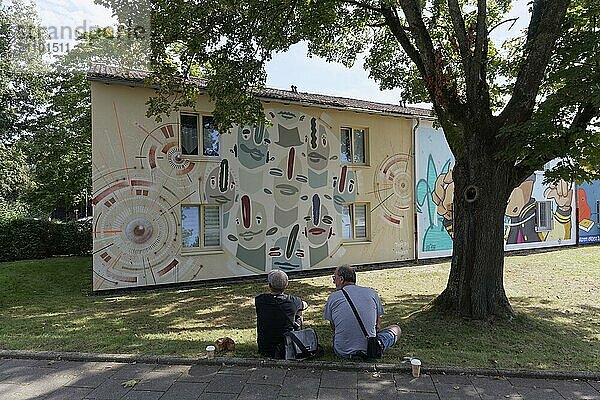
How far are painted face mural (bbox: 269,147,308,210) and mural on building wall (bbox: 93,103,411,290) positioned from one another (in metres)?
0.03

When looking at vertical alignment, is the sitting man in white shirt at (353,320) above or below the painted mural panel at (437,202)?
below

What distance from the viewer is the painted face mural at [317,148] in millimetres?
16031

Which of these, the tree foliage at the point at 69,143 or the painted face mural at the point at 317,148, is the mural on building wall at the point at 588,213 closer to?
the painted face mural at the point at 317,148

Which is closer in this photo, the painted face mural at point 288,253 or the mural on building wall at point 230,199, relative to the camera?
the mural on building wall at point 230,199

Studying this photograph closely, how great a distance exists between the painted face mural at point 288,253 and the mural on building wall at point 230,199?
0.03 meters

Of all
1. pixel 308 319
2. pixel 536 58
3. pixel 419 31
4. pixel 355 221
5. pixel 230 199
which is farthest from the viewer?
pixel 355 221

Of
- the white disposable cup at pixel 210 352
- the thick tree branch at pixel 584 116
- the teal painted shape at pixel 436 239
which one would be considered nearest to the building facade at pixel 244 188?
the teal painted shape at pixel 436 239

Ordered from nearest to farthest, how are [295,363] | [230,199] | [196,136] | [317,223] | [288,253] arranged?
[295,363], [196,136], [230,199], [288,253], [317,223]

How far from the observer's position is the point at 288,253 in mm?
15523

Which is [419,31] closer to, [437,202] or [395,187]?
[395,187]

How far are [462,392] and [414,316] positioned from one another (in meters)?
3.59

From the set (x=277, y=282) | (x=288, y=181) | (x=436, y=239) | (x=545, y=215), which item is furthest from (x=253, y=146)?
(x=545, y=215)

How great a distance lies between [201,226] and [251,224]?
1664 millimetres

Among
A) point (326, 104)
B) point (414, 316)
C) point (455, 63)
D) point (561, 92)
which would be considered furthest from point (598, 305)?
point (326, 104)
